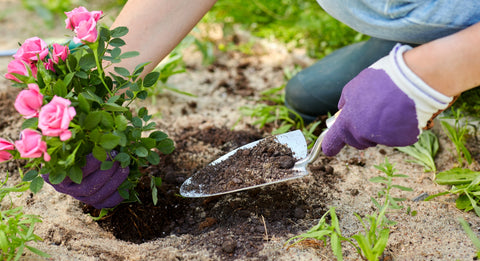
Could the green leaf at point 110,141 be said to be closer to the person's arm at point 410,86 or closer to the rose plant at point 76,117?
the rose plant at point 76,117

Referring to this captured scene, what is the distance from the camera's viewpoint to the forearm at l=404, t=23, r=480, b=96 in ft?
3.53

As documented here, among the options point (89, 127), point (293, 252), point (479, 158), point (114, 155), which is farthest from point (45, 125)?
point (479, 158)

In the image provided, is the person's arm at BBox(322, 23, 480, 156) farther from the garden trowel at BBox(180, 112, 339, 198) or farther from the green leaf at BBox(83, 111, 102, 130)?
the green leaf at BBox(83, 111, 102, 130)

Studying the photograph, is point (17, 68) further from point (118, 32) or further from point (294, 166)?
point (294, 166)

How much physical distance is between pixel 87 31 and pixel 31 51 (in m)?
0.18

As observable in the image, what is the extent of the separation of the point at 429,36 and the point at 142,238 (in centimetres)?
110

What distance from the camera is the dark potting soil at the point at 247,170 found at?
1.37 metres

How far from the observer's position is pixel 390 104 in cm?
110

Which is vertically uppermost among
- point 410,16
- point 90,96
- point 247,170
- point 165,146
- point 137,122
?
point 410,16

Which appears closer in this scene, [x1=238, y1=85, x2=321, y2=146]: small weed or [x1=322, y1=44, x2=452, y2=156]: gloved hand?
[x1=322, y1=44, x2=452, y2=156]: gloved hand

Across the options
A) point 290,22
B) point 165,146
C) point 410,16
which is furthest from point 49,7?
point 410,16

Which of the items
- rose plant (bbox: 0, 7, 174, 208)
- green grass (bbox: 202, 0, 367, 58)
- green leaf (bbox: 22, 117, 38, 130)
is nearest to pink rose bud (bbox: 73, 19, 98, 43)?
rose plant (bbox: 0, 7, 174, 208)

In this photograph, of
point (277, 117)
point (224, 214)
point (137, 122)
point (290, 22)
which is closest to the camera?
point (137, 122)

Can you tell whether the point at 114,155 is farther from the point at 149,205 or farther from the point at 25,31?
the point at 25,31
